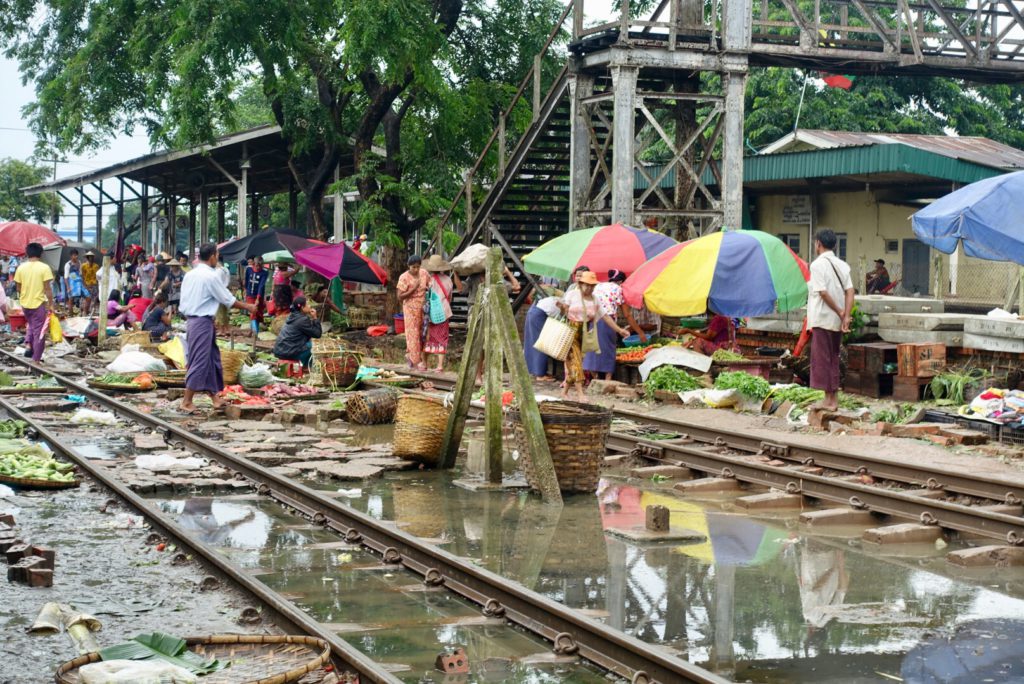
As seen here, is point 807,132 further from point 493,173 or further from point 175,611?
point 175,611

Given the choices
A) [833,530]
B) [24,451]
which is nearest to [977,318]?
[833,530]

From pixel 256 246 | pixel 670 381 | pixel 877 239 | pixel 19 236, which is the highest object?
pixel 19 236

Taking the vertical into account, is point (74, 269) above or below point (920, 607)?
above

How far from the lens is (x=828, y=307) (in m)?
13.4

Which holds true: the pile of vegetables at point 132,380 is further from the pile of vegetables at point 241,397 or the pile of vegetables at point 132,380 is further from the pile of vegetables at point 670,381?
the pile of vegetables at point 670,381

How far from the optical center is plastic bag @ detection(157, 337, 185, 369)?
18922 millimetres

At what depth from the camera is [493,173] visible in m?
26.9

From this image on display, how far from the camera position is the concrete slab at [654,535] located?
8547mm

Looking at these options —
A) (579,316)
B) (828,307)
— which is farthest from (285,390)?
(828,307)

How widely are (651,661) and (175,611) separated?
255cm

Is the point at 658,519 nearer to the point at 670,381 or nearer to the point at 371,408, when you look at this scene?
the point at 371,408

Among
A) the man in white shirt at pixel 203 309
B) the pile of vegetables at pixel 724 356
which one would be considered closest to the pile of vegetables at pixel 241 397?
the man in white shirt at pixel 203 309

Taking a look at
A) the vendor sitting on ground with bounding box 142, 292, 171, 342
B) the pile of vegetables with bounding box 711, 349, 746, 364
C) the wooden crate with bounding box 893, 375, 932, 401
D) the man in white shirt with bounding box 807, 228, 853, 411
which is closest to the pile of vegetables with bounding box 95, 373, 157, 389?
the vendor sitting on ground with bounding box 142, 292, 171, 342

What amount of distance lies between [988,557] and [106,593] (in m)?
5.21
